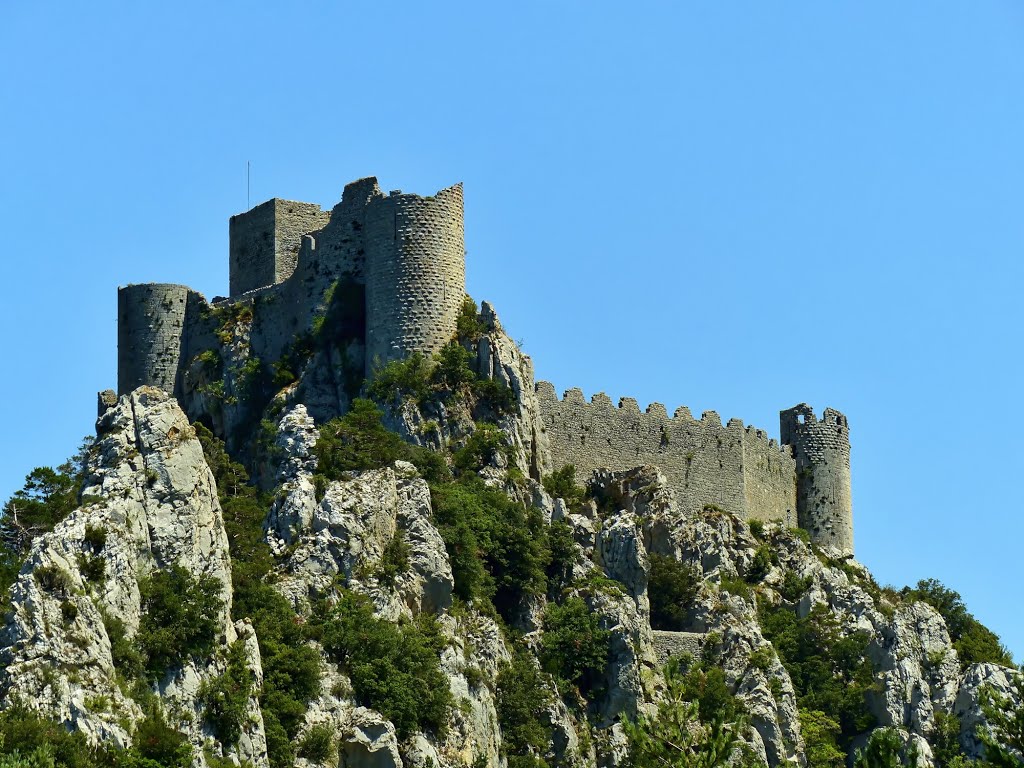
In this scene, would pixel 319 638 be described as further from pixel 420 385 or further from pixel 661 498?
pixel 661 498

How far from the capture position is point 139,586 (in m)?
57.0

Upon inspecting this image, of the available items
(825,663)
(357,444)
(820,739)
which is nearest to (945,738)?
(825,663)

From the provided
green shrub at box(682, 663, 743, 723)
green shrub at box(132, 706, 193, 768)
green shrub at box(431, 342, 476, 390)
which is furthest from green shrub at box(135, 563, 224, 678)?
green shrub at box(682, 663, 743, 723)

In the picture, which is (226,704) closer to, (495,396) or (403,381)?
(403,381)

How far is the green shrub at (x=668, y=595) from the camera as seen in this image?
75688mm

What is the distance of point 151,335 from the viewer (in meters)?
81.1

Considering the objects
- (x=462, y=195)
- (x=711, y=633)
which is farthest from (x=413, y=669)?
(x=462, y=195)

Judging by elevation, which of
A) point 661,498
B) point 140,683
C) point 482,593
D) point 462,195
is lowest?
point 140,683

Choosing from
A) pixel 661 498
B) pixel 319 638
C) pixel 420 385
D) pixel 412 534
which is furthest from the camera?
pixel 661 498

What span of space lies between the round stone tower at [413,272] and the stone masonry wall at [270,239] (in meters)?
4.77

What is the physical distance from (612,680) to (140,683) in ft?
61.9

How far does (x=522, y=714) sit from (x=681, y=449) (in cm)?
1995

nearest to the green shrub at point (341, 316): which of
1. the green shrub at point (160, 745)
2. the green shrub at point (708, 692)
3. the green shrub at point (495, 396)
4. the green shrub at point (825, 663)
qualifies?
the green shrub at point (495, 396)

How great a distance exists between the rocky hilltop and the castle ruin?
141 centimetres
